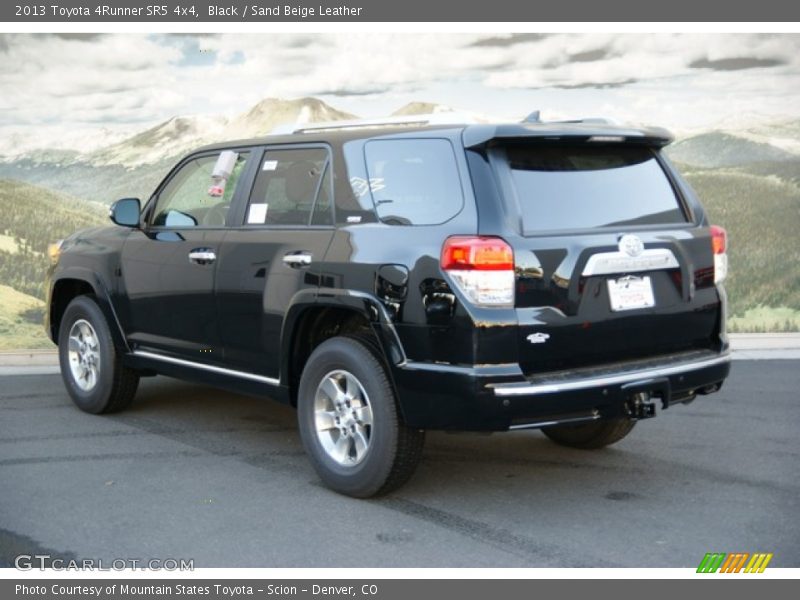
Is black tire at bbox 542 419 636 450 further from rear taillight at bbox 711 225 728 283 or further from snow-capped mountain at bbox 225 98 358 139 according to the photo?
snow-capped mountain at bbox 225 98 358 139

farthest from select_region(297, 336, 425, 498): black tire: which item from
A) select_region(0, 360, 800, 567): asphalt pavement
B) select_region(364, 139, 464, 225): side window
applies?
select_region(364, 139, 464, 225): side window

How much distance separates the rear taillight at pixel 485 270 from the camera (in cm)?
488

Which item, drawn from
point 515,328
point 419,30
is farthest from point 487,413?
point 419,30

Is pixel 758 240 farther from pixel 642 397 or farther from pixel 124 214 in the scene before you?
pixel 124 214

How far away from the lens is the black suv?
16.2ft

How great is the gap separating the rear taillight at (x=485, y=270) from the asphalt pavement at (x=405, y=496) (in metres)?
1.07

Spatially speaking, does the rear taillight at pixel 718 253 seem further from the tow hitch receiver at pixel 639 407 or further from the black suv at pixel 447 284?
the tow hitch receiver at pixel 639 407

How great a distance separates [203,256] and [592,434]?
8.07 feet

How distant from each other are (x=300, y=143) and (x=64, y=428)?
2.57 m

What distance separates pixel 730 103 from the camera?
12.1 metres

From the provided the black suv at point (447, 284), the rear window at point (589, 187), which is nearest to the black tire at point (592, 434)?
the black suv at point (447, 284)

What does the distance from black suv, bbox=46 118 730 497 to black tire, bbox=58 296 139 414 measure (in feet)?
→ 3.10

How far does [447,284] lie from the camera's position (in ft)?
16.2

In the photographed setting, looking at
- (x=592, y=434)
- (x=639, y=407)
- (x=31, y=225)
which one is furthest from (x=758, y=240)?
(x=31, y=225)
